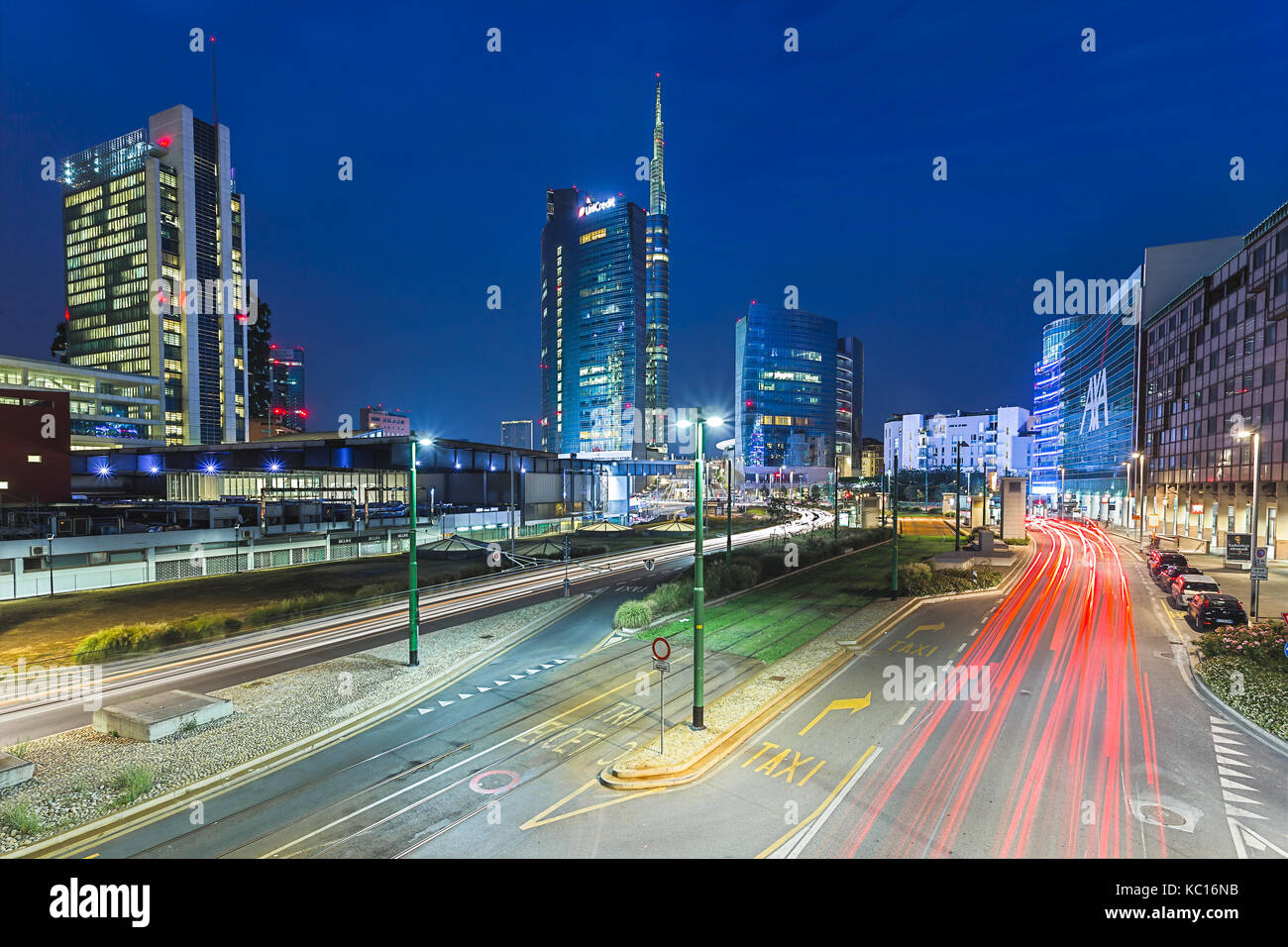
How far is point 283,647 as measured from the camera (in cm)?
2250

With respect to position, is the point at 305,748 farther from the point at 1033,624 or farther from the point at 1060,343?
the point at 1060,343

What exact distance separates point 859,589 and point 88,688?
33.3 m

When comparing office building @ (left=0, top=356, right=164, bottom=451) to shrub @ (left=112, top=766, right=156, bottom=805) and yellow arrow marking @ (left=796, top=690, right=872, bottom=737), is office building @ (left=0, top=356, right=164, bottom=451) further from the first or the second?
yellow arrow marking @ (left=796, top=690, right=872, bottom=737)

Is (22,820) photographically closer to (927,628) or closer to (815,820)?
(815,820)

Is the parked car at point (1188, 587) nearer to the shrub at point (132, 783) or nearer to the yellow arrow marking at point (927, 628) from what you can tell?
the yellow arrow marking at point (927, 628)

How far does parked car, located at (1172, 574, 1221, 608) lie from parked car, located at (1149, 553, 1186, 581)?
4771 millimetres

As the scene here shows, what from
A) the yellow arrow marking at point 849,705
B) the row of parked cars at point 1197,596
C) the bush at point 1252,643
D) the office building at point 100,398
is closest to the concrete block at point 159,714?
the yellow arrow marking at point 849,705

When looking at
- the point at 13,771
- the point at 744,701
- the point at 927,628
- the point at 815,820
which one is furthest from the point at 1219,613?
the point at 13,771

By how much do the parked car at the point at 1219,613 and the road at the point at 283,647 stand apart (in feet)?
89.0

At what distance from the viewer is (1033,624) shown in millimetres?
25859

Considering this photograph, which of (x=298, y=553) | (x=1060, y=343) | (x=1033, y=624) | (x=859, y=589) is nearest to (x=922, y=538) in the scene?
(x=859, y=589)

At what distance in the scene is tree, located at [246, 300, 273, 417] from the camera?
452ft

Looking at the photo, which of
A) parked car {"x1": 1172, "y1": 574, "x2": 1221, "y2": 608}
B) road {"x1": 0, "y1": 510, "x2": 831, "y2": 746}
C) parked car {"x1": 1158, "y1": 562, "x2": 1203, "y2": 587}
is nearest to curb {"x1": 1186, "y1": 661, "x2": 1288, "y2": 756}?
parked car {"x1": 1172, "y1": 574, "x2": 1221, "y2": 608}

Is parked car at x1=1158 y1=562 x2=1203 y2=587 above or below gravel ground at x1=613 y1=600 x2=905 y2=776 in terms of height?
above
